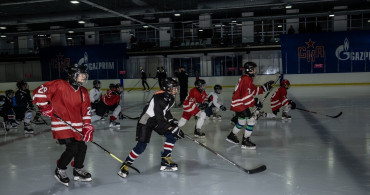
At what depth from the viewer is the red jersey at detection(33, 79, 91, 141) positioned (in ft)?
10.7

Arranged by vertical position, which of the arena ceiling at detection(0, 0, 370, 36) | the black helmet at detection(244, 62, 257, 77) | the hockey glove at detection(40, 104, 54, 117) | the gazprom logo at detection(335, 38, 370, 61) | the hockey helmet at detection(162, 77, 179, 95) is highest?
the arena ceiling at detection(0, 0, 370, 36)

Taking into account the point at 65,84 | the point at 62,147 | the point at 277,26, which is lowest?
the point at 62,147

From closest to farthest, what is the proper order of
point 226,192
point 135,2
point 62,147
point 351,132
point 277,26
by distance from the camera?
1. point 226,192
2. point 62,147
3. point 351,132
4. point 135,2
5. point 277,26

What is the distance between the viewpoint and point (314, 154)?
439 centimetres

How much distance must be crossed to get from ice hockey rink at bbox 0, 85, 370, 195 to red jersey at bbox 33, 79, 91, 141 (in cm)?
56

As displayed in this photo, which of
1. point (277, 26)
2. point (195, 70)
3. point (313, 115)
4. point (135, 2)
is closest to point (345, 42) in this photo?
point (277, 26)

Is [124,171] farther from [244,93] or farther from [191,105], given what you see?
[191,105]

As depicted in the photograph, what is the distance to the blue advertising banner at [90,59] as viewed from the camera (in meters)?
22.1

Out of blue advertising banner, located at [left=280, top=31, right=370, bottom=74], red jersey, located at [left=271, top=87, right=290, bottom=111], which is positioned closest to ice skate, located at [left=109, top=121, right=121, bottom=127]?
red jersey, located at [left=271, top=87, right=290, bottom=111]

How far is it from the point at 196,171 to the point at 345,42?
17504 mm

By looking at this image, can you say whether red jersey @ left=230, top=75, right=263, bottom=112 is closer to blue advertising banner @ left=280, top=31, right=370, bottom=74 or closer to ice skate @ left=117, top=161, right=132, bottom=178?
ice skate @ left=117, top=161, right=132, bottom=178

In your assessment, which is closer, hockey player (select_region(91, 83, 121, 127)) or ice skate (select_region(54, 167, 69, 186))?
ice skate (select_region(54, 167, 69, 186))

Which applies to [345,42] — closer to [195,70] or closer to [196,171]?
[195,70]

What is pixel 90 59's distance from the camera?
2278cm
